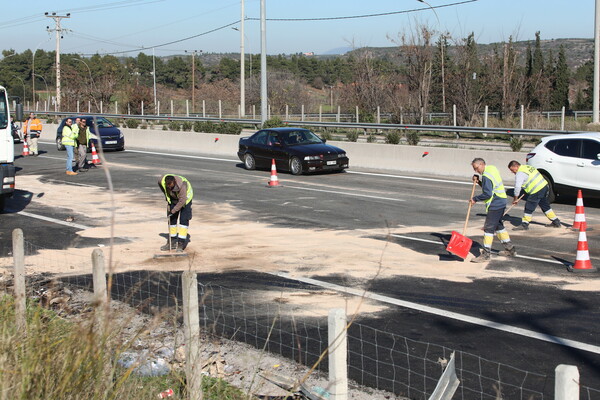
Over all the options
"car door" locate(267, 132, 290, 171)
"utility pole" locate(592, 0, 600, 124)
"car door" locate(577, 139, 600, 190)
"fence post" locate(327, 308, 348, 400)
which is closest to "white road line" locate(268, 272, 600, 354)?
"fence post" locate(327, 308, 348, 400)

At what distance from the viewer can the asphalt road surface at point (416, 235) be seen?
25.3 ft

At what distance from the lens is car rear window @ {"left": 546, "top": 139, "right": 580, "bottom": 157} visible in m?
16.8

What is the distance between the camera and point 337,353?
178 inches

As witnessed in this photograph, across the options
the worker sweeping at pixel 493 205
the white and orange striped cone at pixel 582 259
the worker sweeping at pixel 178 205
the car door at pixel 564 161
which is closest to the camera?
the white and orange striped cone at pixel 582 259

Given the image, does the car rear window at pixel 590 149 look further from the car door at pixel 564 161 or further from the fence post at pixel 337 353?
the fence post at pixel 337 353

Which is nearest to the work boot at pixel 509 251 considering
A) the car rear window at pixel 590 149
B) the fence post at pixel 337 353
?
the car rear window at pixel 590 149

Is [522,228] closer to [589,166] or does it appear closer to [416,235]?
[416,235]

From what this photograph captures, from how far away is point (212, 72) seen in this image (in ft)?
414

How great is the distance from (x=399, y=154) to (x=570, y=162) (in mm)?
8407

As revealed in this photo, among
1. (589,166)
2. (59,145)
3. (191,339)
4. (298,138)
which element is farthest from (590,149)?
(59,145)

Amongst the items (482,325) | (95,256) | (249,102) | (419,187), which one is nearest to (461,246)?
(482,325)

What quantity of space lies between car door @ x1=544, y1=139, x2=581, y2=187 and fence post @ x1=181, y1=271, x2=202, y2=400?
13297 millimetres

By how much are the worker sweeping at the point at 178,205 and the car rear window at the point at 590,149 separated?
9.26 m

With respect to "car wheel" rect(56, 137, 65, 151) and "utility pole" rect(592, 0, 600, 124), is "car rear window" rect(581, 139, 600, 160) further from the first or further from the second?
"car wheel" rect(56, 137, 65, 151)
